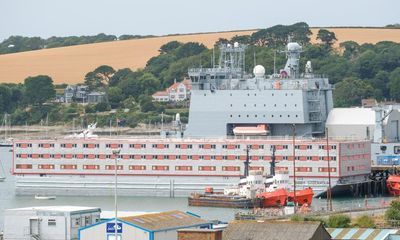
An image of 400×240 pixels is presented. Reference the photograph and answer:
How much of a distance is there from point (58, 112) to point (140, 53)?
2883 cm

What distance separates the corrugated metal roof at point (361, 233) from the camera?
5741cm

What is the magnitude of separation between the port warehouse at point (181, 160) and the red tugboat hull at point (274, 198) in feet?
21.9

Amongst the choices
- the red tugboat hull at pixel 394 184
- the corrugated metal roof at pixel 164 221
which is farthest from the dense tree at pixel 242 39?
the corrugated metal roof at pixel 164 221

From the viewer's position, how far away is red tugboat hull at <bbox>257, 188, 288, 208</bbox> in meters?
84.2

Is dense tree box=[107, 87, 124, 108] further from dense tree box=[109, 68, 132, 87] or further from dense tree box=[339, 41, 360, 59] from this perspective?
dense tree box=[339, 41, 360, 59]

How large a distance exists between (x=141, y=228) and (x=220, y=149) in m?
39.6

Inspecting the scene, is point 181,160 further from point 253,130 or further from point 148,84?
point 148,84

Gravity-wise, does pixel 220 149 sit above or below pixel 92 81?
below

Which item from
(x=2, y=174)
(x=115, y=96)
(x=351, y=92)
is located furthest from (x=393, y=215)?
(x=115, y=96)

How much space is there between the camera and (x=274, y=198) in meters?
84.4

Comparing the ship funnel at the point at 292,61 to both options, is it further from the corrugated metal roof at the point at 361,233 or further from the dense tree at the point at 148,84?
the dense tree at the point at 148,84

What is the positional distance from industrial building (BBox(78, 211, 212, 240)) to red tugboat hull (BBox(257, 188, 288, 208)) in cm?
2745

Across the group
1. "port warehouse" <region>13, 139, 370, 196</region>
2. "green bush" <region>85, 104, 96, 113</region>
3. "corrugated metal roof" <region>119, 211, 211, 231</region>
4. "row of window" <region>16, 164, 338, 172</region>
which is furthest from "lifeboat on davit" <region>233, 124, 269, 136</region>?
"green bush" <region>85, 104, 96, 113</region>

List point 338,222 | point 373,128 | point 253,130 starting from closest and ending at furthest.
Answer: point 338,222 < point 253,130 < point 373,128
